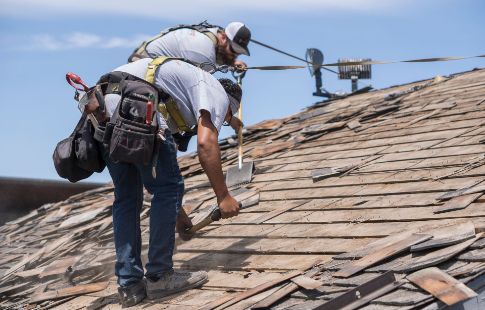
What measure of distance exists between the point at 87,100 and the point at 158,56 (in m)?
0.64

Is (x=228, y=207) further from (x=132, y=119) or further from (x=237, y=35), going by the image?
(x=237, y=35)

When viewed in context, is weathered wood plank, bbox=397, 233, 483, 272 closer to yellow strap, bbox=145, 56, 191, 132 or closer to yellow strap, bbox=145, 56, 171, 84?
yellow strap, bbox=145, 56, 191, 132

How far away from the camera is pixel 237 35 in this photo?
200 inches

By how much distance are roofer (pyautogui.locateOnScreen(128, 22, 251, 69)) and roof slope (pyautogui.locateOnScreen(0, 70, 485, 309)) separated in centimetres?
121

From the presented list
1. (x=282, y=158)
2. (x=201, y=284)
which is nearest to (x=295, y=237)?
(x=201, y=284)

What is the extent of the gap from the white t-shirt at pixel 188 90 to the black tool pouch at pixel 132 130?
14 cm

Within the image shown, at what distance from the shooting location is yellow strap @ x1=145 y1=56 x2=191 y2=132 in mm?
4527

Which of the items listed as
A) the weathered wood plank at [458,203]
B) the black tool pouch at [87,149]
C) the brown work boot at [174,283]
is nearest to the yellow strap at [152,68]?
the black tool pouch at [87,149]

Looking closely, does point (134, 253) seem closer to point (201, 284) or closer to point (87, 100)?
point (201, 284)

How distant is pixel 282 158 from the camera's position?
7629 millimetres

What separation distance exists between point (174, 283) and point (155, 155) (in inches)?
29.5

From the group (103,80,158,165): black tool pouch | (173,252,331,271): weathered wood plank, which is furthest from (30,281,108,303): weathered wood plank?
(103,80,158,165): black tool pouch

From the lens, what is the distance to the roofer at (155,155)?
4.21m

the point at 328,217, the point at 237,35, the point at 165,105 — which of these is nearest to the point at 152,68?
the point at 165,105
